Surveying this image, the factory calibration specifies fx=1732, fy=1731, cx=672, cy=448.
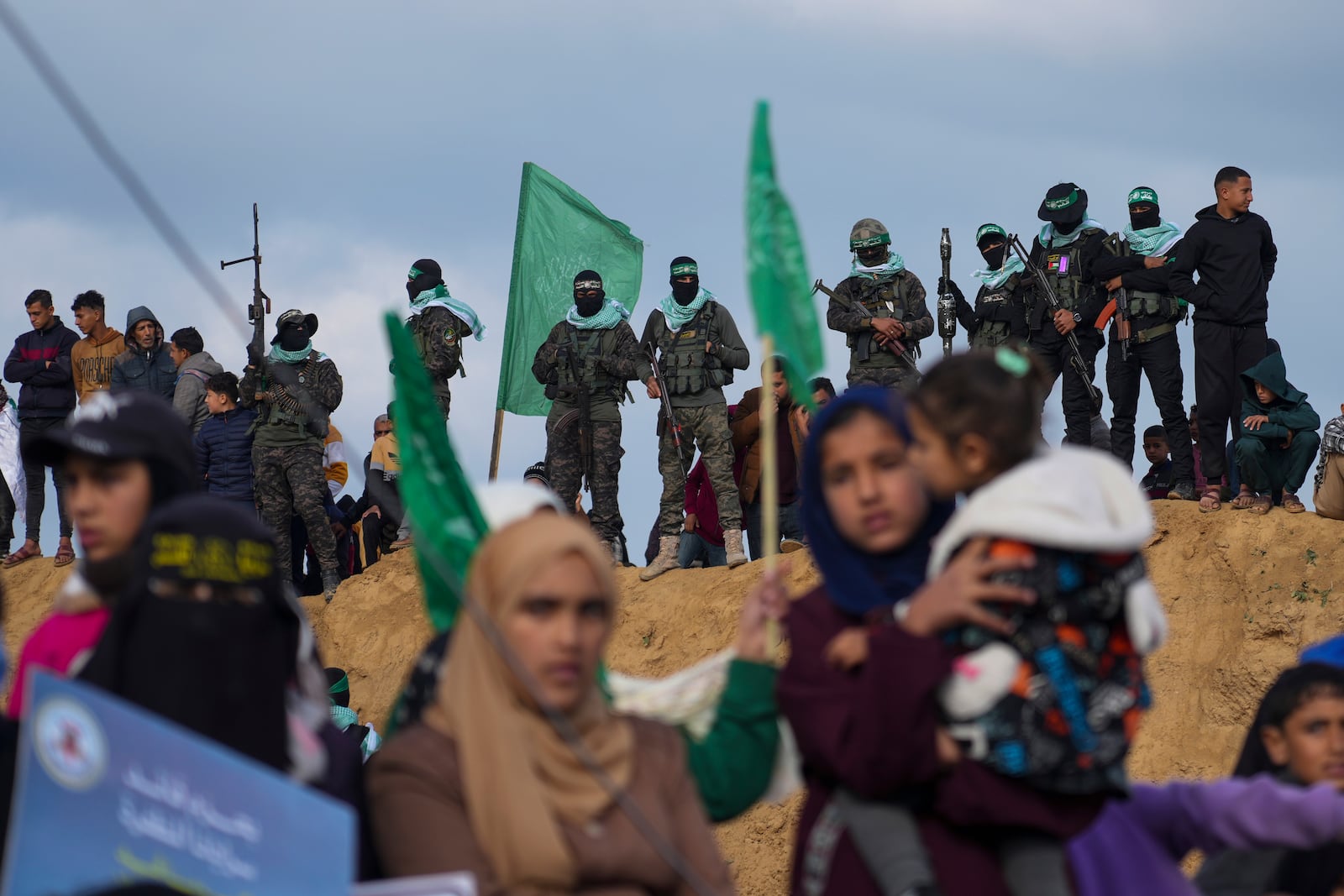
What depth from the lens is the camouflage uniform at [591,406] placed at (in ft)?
43.0

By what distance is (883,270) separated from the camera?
12.9 m

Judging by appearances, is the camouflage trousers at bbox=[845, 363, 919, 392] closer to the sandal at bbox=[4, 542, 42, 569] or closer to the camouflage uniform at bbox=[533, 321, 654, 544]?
the camouflage uniform at bbox=[533, 321, 654, 544]

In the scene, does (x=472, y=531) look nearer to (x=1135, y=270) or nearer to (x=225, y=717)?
(x=225, y=717)

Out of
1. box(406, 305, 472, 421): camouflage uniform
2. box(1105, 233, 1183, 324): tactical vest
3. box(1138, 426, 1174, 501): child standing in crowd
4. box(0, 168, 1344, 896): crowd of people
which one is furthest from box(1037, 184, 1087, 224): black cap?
box(0, 168, 1344, 896): crowd of people

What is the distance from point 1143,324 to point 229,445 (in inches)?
285

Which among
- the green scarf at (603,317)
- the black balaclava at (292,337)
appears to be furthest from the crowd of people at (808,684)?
the black balaclava at (292,337)

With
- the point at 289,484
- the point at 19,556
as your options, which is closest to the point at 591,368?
the point at 289,484

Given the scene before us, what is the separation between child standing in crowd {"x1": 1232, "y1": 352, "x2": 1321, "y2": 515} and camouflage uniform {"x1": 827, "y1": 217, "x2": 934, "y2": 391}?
233 cm

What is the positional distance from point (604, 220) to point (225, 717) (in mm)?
12656

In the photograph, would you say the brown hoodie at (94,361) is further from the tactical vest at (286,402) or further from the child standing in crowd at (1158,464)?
the child standing in crowd at (1158,464)

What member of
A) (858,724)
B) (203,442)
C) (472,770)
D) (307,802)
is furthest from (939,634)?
(203,442)

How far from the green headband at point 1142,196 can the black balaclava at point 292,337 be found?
6416mm

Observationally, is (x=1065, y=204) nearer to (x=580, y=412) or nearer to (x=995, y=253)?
(x=995, y=253)

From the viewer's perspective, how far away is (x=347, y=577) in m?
16.3
